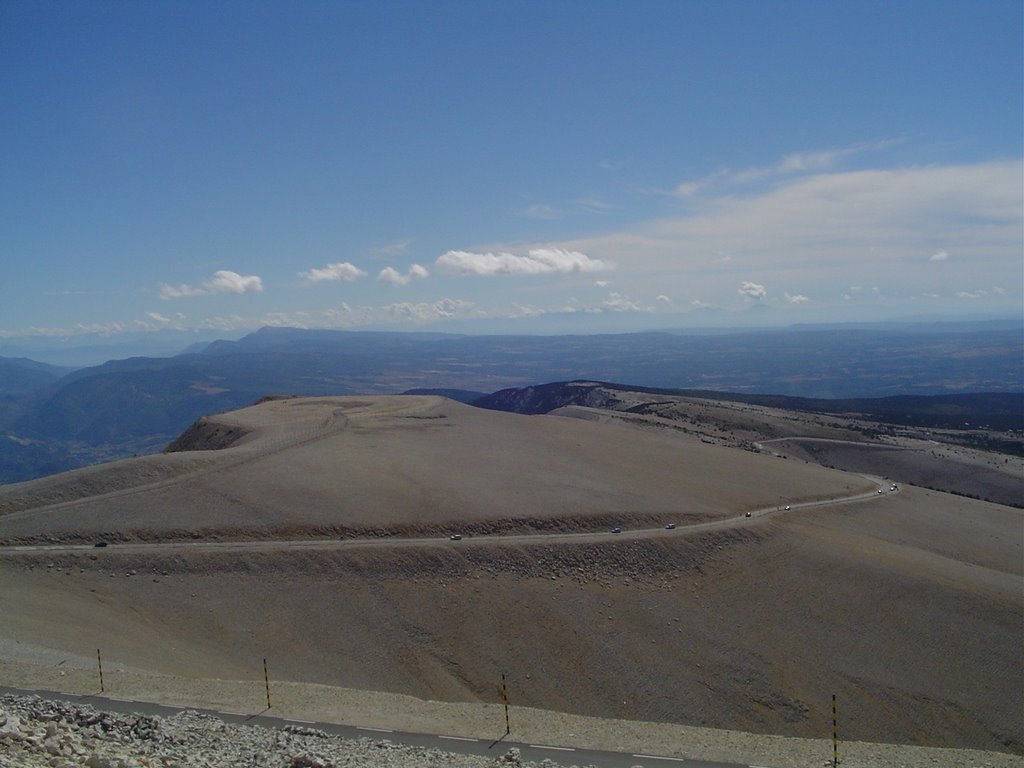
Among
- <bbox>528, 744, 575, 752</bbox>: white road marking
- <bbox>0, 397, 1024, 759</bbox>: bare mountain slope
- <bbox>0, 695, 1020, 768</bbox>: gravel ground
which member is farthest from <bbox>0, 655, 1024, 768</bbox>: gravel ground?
<bbox>0, 397, 1024, 759</bbox>: bare mountain slope

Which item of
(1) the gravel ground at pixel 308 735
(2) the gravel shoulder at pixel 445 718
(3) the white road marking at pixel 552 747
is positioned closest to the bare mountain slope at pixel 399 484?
(2) the gravel shoulder at pixel 445 718

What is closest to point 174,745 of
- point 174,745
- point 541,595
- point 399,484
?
point 174,745

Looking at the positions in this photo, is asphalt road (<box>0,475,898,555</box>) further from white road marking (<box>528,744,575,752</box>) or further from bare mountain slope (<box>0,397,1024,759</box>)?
white road marking (<box>528,744,575,752</box>)

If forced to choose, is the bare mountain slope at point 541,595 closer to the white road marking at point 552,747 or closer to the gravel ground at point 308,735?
the gravel ground at point 308,735

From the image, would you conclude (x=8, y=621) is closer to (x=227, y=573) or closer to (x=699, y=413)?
(x=227, y=573)

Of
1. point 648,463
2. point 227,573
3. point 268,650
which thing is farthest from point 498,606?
point 648,463

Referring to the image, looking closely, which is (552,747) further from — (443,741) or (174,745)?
(174,745)
